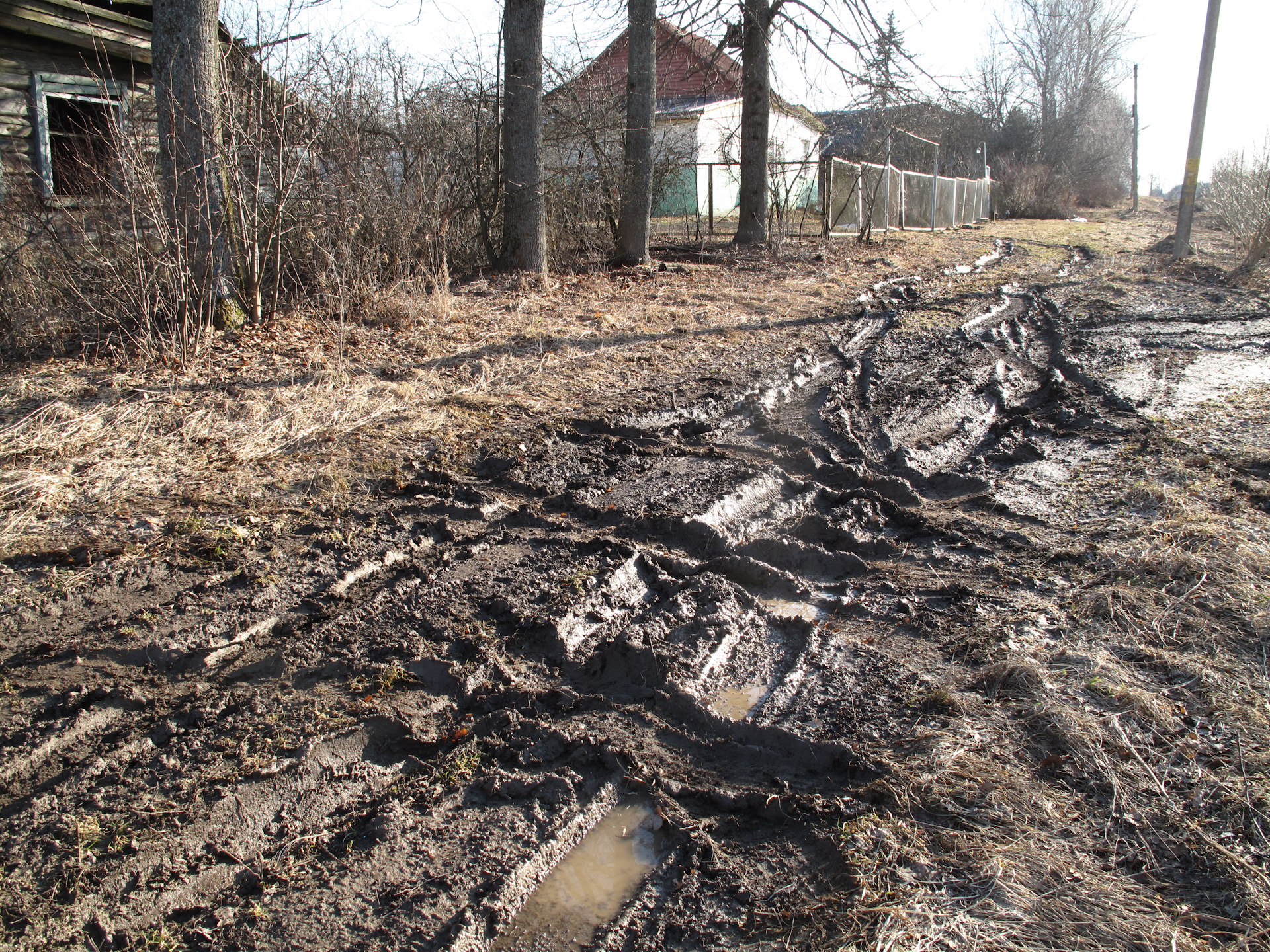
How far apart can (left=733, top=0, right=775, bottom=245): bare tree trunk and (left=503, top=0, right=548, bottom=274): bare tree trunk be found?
19.8 feet

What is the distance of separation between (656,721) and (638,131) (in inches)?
416

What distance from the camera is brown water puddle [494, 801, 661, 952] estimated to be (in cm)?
191

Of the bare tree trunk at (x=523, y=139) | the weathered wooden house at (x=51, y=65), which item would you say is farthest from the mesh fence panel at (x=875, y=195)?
the weathered wooden house at (x=51, y=65)

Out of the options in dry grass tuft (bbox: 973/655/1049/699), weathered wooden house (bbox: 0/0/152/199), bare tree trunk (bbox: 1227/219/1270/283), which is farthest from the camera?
bare tree trunk (bbox: 1227/219/1270/283)

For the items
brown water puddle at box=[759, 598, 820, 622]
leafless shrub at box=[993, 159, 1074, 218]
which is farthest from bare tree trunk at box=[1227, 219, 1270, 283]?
leafless shrub at box=[993, 159, 1074, 218]

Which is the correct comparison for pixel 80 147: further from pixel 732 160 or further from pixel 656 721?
pixel 732 160

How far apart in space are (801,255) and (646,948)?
13815 millimetres

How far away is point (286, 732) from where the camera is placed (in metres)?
2.46

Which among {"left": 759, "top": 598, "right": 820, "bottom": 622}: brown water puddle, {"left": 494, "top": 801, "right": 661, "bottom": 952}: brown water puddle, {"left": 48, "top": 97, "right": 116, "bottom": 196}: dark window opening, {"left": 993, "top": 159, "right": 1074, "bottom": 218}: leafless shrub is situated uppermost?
{"left": 993, "top": 159, "right": 1074, "bottom": 218}: leafless shrub

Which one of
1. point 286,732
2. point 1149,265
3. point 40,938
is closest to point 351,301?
point 286,732

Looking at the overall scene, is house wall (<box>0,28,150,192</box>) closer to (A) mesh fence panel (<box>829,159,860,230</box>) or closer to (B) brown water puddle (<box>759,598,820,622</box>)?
(B) brown water puddle (<box>759,598,820,622</box>)

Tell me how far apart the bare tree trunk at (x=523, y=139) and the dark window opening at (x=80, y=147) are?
435cm

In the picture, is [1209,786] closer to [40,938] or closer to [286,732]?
[286,732]

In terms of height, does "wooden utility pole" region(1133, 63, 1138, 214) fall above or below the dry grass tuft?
above
